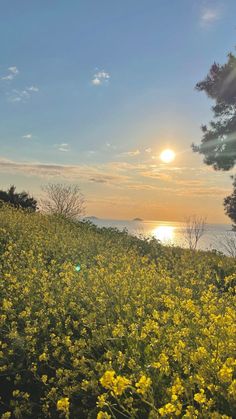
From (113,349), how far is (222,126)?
51.1 feet

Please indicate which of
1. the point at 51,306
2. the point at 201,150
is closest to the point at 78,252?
the point at 51,306

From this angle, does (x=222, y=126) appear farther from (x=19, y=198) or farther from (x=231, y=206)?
(x=19, y=198)

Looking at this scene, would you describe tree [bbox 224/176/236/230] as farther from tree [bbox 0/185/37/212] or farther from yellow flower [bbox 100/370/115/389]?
yellow flower [bbox 100/370/115/389]

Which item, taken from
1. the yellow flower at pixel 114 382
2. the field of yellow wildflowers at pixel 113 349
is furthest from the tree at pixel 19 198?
the yellow flower at pixel 114 382

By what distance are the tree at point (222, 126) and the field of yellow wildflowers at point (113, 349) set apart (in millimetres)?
11648

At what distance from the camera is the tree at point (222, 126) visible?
1784cm

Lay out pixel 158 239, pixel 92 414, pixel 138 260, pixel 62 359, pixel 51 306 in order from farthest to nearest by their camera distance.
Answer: pixel 158 239 < pixel 138 260 < pixel 51 306 < pixel 62 359 < pixel 92 414

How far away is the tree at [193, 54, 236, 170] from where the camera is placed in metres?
17.8

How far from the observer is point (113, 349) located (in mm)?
4117

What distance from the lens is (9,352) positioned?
428cm

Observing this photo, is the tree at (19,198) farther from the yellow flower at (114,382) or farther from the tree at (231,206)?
the yellow flower at (114,382)

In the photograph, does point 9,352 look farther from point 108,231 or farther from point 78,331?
point 108,231

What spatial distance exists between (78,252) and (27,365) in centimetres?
483

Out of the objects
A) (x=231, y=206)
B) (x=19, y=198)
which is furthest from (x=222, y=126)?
(x=19, y=198)
